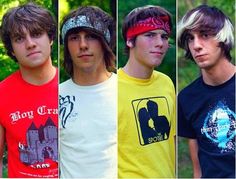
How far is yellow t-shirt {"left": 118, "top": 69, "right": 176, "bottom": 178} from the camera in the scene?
6.97ft

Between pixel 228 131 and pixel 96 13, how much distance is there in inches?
26.1

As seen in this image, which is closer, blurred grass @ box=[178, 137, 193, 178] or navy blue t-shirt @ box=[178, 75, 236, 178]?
navy blue t-shirt @ box=[178, 75, 236, 178]

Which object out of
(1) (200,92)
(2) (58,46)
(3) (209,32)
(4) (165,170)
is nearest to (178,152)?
(4) (165,170)

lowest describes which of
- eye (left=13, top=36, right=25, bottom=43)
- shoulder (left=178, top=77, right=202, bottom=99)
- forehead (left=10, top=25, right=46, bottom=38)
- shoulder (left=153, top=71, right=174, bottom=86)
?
shoulder (left=178, top=77, right=202, bottom=99)

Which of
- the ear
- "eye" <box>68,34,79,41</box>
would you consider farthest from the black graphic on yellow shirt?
"eye" <box>68,34,79,41</box>

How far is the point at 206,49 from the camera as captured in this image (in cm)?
213

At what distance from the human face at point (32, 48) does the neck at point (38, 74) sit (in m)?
0.02

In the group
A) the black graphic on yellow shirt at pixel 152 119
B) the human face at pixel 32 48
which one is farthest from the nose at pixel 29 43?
the black graphic on yellow shirt at pixel 152 119

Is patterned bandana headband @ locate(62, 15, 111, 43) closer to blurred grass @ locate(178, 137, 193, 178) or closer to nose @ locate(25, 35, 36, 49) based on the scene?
nose @ locate(25, 35, 36, 49)

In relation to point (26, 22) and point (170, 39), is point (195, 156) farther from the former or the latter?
point (26, 22)

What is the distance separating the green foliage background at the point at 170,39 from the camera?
2139mm

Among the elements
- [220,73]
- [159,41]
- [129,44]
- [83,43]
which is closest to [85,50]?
[83,43]

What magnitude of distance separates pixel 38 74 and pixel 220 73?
690 mm

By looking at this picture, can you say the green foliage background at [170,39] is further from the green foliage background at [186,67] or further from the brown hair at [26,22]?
the brown hair at [26,22]
